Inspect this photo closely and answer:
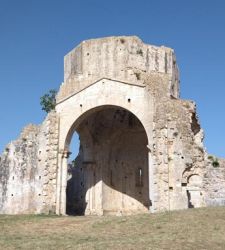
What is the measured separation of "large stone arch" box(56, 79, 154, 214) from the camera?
874 inches

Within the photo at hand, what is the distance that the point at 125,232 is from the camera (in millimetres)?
14383

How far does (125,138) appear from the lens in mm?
29391

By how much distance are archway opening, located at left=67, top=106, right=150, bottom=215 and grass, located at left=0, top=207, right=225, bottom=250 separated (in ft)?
30.1

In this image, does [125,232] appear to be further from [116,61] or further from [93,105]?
[116,61]

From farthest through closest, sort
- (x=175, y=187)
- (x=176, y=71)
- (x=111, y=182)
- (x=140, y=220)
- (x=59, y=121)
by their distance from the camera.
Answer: (x=111, y=182), (x=176, y=71), (x=59, y=121), (x=175, y=187), (x=140, y=220)

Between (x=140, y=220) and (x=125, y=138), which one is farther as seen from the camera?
(x=125, y=138)

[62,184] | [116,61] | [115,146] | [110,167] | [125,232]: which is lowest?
A: [125,232]

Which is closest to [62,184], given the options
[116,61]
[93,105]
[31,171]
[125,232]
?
[31,171]

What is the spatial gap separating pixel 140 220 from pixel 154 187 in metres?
5.12

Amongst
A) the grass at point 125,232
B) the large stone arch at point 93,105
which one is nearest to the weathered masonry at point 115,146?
the large stone arch at point 93,105

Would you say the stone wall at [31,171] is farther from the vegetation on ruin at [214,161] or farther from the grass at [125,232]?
the vegetation on ruin at [214,161]

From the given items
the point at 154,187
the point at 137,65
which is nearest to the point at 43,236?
the point at 154,187

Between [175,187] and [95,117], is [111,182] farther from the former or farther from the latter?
[175,187]

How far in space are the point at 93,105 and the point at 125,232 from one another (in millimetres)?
10340
